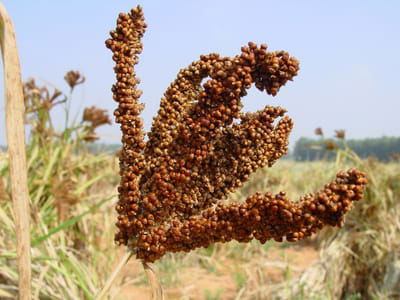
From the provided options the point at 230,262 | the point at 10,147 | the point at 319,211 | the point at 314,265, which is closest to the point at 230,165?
the point at 319,211

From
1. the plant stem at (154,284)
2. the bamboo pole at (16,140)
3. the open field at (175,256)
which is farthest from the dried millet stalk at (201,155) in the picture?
the open field at (175,256)

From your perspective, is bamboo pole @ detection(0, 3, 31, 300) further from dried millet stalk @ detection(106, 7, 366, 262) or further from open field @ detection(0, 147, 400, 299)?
open field @ detection(0, 147, 400, 299)

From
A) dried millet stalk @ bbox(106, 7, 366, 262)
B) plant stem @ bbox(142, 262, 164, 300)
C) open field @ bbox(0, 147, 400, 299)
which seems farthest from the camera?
open field @ bbox(0, 147, 400, 299)

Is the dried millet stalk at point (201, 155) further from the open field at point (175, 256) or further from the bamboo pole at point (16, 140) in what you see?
the open field at point (175, 256)

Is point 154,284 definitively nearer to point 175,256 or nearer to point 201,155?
point 201,155

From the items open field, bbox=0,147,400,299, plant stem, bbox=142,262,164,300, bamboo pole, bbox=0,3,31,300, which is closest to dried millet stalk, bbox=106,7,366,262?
plant stem, bbox=142,262,164,300

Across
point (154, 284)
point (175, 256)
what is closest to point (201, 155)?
point (154, 284)

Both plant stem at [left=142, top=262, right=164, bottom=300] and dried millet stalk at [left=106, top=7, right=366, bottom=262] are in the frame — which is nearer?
dried millet stalk at [left=106, top=7, right=366, bottom=262]
